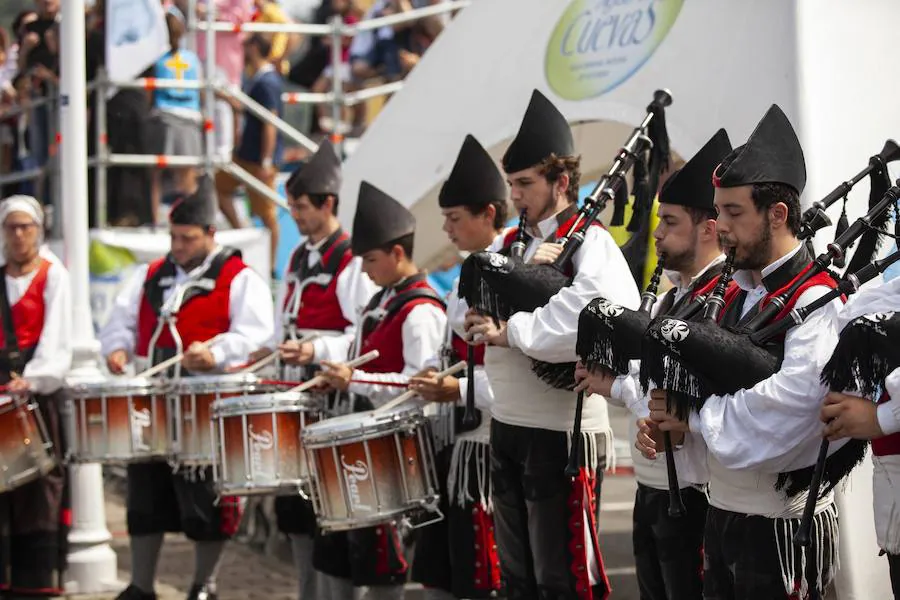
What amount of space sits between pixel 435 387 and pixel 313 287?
5.19 feet

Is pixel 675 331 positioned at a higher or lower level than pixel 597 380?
higher

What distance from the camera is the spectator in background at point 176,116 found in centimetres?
1041

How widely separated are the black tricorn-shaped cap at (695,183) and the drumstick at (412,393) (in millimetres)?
1347

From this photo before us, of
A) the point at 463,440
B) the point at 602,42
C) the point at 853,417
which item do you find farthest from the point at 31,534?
the point at 853,417

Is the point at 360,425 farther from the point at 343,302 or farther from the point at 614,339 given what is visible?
the point at 614,339

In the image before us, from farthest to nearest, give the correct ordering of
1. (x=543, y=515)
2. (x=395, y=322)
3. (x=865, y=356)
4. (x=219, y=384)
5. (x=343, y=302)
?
(x=343, y=302)
(x=219, y=384)
(x=395, y=322)
(x=543, y=515)
(x=865, y=356)

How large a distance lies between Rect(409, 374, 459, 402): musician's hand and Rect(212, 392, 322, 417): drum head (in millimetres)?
750

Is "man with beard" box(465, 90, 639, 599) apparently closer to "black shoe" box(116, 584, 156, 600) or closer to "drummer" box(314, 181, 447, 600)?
"drummer" box(314, 181, 447, 600)

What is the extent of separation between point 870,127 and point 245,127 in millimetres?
6878

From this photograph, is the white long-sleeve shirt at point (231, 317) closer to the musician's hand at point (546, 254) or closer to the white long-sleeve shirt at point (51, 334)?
the white long-sleeve shirt at point (51, 334)

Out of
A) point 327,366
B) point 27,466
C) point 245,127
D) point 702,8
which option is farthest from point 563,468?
point 245,127

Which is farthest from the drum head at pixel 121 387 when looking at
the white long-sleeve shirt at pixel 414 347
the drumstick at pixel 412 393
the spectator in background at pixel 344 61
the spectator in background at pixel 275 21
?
the spectator in background at pixel 275 21

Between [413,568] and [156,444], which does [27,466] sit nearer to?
[156,444]

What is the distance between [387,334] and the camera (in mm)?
6039
